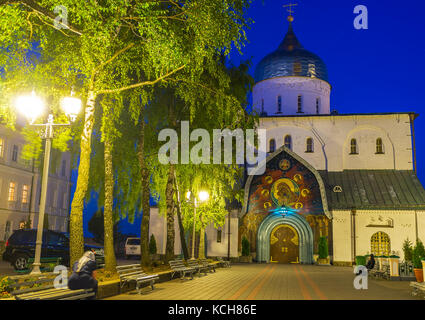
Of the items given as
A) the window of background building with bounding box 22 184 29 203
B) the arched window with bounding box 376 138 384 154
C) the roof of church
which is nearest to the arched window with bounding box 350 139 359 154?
the arched window with bounding box 376 138 384 154

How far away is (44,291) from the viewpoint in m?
9.61

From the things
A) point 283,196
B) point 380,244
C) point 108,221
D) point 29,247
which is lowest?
point 29,247

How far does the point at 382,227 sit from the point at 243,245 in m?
10.5

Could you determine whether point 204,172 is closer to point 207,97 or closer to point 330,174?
point 207,97

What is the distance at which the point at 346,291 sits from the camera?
1541 centimetres

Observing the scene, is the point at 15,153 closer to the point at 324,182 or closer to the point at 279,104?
the point at 279,104

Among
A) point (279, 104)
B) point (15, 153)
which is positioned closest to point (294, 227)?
point (279, 104)

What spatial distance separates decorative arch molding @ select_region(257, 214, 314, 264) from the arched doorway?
36cm

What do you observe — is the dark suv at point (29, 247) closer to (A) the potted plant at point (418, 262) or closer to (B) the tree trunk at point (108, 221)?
(B) the tree trunk at point (108, 221)

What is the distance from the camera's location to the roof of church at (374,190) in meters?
34.8

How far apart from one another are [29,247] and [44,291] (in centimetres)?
1243

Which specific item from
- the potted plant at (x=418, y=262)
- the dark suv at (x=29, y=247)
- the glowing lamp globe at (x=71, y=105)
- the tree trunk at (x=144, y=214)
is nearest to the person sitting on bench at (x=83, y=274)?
the glowing lamp globe at (x=71, y=105)

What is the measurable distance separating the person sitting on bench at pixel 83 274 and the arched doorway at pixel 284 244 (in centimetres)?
2775

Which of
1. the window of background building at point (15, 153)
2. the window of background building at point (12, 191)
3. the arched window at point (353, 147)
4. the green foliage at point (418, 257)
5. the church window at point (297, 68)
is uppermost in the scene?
the church window at point (297, 68)
